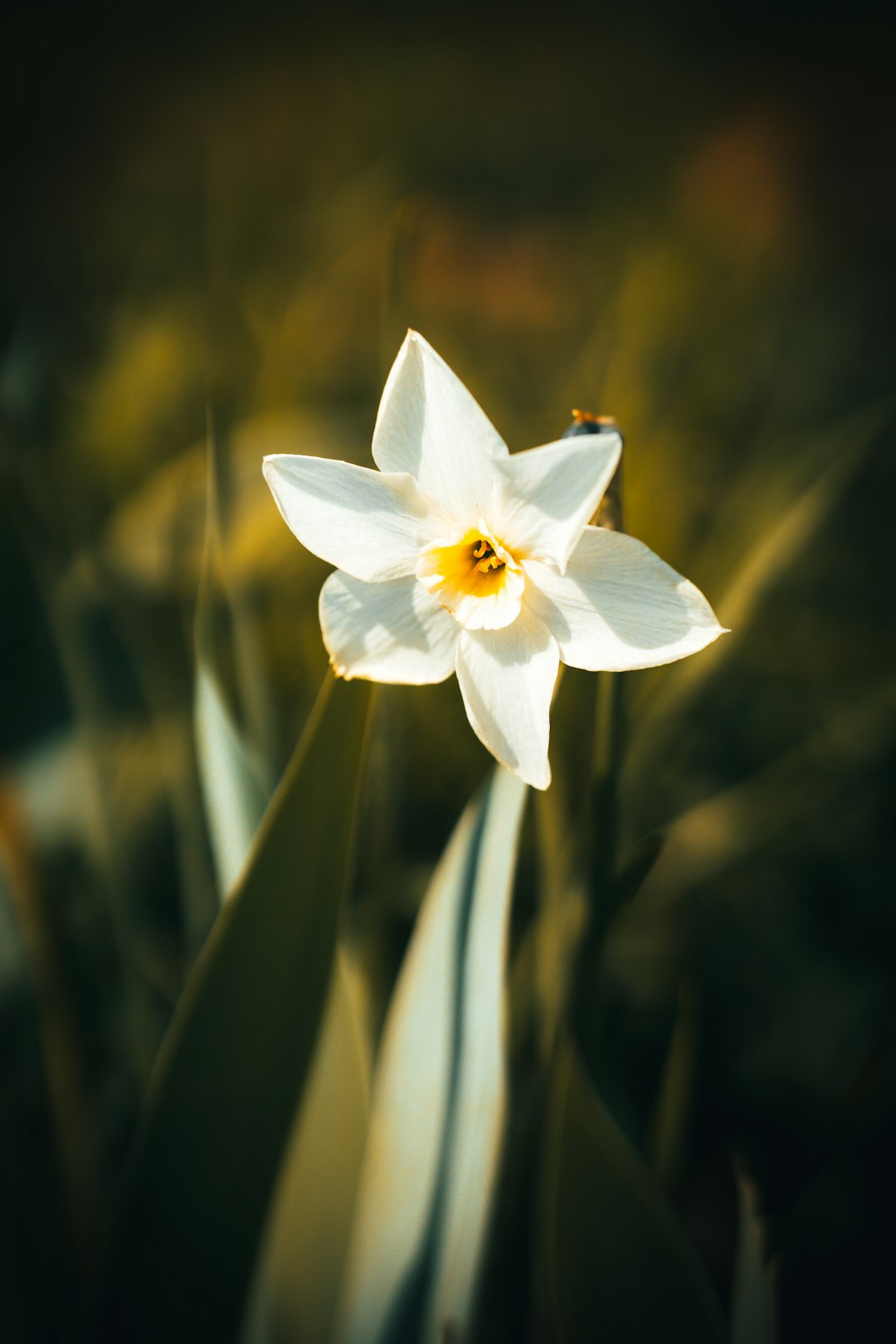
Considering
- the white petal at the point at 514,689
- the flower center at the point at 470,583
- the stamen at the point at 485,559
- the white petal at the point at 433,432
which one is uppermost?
the white petal at the point at 433,432

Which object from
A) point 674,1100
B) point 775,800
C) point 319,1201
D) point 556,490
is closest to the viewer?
point 556,490

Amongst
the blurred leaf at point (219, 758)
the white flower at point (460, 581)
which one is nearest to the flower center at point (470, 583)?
the white flower at point (460, 581)

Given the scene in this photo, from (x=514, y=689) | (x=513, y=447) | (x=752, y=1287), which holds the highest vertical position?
(x=513, y=447)

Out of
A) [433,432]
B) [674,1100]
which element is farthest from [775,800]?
[433,432]

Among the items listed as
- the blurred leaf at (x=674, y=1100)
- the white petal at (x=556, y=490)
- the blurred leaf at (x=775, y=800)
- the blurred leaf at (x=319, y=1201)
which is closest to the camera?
the white petal at (x=556, y=490)

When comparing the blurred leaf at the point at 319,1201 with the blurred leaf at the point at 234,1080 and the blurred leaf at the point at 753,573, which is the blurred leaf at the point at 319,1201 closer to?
the blurred leaf at the point at 234,1080

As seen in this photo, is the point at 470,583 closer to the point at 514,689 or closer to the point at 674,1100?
the point at 514,689
